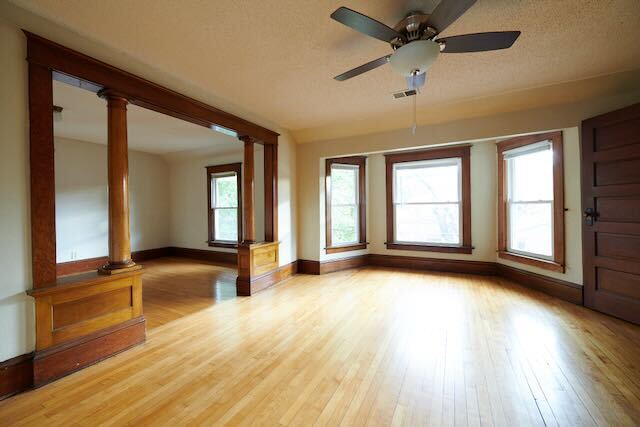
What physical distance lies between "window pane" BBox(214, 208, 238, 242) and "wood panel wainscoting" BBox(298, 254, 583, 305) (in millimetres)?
2019

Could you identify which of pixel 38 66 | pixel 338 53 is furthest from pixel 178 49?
pixel 338 53

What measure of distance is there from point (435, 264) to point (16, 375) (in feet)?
16.9

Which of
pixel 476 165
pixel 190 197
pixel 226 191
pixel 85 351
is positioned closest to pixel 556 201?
pixel 476 165

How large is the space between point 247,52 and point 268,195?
2.25 metres

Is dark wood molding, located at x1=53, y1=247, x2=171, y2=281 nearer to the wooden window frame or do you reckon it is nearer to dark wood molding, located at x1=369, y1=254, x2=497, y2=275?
dark wood molding, located at x1=369, y1=254, x2=497, y2=275

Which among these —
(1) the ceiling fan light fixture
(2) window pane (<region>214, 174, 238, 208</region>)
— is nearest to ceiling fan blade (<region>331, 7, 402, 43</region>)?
(1) the ceiling fan light fixture

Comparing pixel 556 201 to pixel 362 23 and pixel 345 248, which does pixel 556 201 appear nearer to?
pixel 345 248

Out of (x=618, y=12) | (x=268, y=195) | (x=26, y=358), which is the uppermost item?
(x=618, y=12)

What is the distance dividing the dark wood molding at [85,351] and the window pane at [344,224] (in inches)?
129

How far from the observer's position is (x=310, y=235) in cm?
473

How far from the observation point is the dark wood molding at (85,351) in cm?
180

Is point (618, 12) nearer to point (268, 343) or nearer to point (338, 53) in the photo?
point (338, 53)

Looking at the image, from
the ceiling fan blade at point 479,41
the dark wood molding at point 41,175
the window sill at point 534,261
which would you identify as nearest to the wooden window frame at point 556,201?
the window sill at point 534,261

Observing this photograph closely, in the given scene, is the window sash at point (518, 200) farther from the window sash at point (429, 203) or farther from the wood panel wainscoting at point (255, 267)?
the wood panel wainscoting at point (255, 267)
